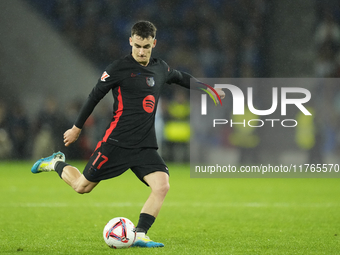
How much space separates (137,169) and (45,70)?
13.3m

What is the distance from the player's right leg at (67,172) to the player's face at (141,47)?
1222 millimetres

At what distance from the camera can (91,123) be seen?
1638 centimetres

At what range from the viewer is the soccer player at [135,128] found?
4.91 metres

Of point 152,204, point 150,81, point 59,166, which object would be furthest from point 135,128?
point 59,166

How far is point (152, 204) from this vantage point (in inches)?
196

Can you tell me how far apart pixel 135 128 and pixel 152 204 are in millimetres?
688

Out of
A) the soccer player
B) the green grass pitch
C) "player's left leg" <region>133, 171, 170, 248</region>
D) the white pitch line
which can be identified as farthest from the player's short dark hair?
the white pitch line

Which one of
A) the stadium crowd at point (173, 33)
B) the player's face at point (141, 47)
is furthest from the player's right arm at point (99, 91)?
the stadium crowd at point (173, 33)

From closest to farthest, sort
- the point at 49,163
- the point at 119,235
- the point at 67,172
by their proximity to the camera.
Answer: the point at 119,235
the point at 67,172
the point at 49,163

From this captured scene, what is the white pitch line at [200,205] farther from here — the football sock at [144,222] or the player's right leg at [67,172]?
the football sock at [144,222]

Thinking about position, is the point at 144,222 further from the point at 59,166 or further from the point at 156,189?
the point at 59,166

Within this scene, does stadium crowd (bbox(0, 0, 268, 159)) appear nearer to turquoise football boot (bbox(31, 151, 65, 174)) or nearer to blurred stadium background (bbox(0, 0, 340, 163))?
blurred stadium background (bbox(0, 0, 340, 163))

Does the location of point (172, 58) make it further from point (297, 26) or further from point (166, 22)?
point (297, 26)

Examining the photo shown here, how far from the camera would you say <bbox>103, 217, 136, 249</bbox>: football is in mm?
4719
